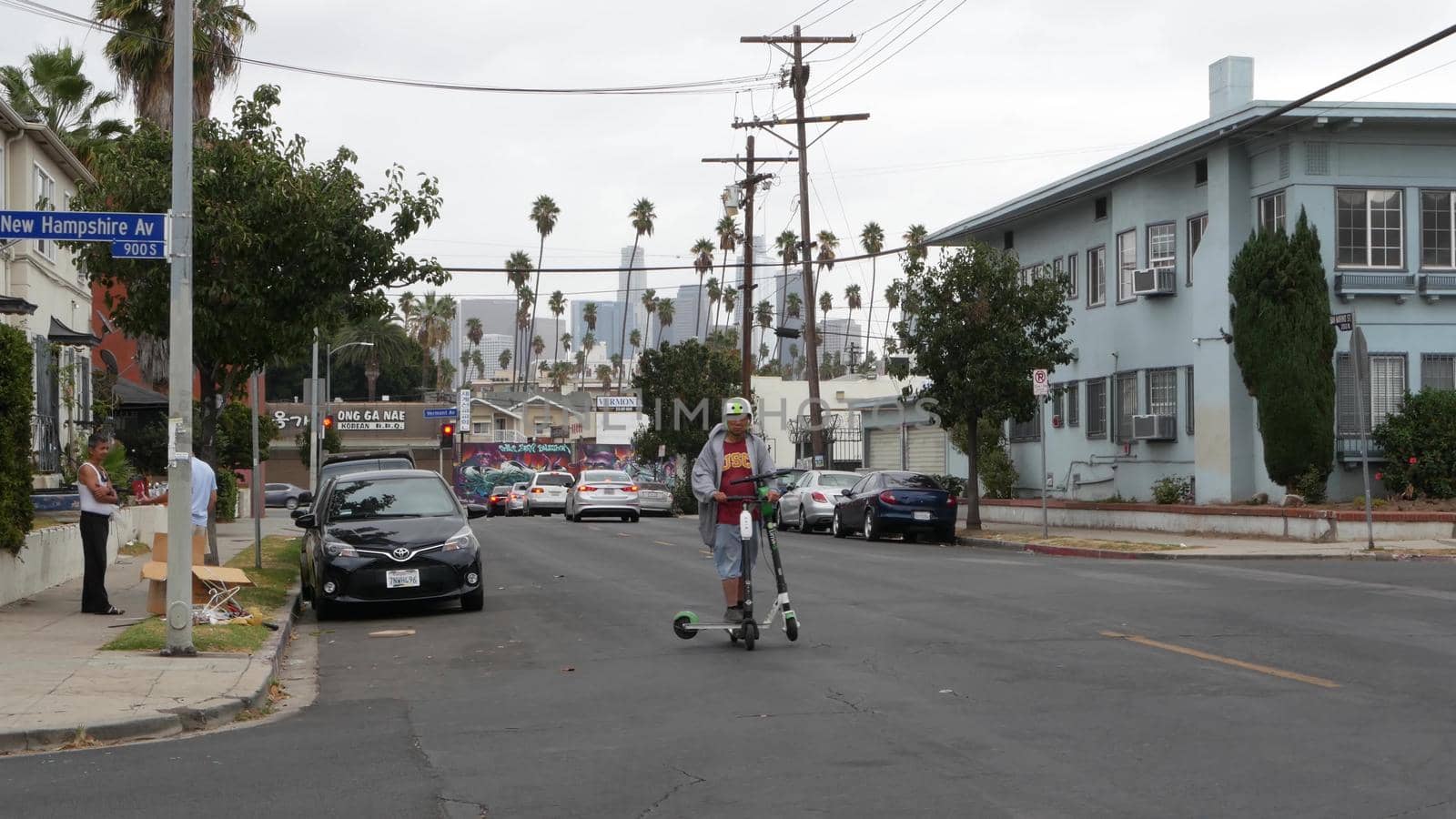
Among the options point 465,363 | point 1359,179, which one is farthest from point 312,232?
point 465,363

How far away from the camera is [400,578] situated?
15359 millimetres

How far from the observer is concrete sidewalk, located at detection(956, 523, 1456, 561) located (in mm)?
22031

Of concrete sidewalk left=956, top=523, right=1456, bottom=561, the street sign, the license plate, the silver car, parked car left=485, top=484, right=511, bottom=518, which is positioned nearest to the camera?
the street sign

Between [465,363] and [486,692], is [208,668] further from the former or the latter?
[465,363]

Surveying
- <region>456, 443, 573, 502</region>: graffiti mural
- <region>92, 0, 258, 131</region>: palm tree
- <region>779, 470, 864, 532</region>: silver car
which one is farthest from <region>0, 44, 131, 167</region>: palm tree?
<region>456, 443, 573, 502</region>: graffiti mural

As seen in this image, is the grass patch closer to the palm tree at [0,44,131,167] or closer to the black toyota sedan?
the black toyota sedan

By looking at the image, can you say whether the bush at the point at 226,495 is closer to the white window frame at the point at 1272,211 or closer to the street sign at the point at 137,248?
the white window frame at the point at 1272,211

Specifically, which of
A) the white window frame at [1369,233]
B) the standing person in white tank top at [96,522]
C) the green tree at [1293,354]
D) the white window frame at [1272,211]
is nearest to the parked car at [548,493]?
the white window frame at [1272,211]

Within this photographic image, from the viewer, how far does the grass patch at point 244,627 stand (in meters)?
12.3

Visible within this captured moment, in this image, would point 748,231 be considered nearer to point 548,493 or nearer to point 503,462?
point 548,493

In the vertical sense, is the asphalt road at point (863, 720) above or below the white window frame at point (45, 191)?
below

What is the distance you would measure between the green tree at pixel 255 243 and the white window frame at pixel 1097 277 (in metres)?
20.5

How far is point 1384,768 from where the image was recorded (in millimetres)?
7191

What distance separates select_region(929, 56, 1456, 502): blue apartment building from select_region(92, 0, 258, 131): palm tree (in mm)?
18204
